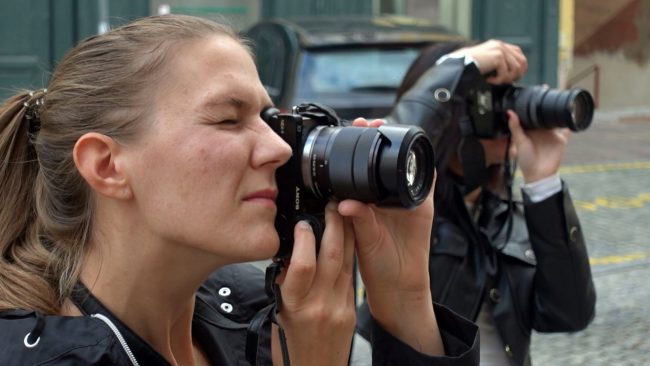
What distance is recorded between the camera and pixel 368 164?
1.66 metres

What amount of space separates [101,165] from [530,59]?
1254 centimetres

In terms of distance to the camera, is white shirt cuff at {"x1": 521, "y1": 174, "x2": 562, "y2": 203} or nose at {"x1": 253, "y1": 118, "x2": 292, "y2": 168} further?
white shirt cuff at {"x1": 521, "y1": 174, "x2": 562, "y2": 203}

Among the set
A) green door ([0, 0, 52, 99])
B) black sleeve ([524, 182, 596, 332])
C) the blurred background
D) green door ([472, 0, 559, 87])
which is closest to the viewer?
black sleeve ([524, 182, 596, 332])

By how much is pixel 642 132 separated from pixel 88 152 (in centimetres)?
1423

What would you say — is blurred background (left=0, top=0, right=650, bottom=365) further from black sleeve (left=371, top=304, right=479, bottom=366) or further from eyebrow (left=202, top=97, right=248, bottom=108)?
black sleeve (left=371, top=304, right=479, bottom=366)

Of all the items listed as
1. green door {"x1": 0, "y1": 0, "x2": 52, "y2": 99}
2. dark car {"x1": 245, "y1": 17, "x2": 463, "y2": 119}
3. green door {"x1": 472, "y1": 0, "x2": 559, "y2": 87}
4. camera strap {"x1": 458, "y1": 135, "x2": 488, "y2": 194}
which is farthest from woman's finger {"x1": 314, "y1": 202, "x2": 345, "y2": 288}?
green door {"x1": 472, "y1": 0, "x2": 559, "y2": 87}

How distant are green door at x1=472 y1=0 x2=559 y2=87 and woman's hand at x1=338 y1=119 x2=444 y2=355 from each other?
11.9 meters

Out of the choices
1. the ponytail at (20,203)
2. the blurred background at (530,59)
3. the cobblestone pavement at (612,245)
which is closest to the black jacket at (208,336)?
the ponytail at (20,203)

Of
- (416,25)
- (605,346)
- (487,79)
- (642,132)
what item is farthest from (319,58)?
(642,132)

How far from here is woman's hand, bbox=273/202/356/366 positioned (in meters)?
1.65

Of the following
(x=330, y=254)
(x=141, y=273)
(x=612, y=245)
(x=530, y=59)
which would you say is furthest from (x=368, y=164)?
(x=530, y=59)

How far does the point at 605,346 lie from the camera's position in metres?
5.06

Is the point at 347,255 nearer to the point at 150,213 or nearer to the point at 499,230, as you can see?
the point at 150,213

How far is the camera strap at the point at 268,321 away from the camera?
A: 169 cm
